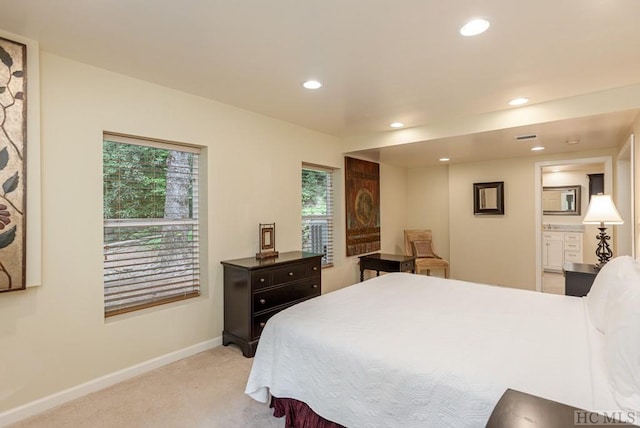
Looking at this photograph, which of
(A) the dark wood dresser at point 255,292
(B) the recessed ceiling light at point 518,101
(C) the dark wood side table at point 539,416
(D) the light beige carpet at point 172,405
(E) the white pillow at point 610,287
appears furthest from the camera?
(B) the recessed ceiling light at point 518,101

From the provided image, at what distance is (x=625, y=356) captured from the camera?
125cm

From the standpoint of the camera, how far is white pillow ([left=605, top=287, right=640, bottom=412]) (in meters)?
1.17

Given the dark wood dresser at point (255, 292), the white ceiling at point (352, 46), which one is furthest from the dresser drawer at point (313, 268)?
the white ceiling at point (352, 46)

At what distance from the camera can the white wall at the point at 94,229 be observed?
7.33ft

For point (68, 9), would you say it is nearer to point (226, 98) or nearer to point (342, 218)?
point (226, 98)

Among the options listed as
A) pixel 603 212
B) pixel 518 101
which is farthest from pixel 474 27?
pixel 603 212

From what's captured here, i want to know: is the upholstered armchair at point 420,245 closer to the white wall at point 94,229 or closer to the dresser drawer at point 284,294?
the dresser drawer at point 284,294

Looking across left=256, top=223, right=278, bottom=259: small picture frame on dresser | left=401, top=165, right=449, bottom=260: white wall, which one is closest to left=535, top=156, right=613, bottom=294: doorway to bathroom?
left=401, top=165, right=449, bottom=260: white wall

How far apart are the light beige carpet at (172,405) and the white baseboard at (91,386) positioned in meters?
0.05

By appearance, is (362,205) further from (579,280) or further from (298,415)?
(298,415)

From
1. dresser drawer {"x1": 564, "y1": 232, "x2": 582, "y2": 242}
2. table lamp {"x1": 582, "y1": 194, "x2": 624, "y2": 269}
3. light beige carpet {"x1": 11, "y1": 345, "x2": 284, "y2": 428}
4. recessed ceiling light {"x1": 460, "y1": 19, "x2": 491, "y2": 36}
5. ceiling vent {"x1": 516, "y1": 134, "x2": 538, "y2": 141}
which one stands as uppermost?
recessed ceiling light {"x1": 460, "y1": 19, "x2": 491, "y2": 36}

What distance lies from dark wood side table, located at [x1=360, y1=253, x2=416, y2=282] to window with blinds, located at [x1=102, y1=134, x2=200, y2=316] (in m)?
2.51

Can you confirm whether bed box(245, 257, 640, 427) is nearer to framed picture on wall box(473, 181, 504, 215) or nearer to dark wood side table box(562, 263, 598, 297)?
dark wood side table box(562, 263, 598, 297)

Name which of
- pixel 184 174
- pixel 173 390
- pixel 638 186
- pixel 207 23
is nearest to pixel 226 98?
pixel 184 174
